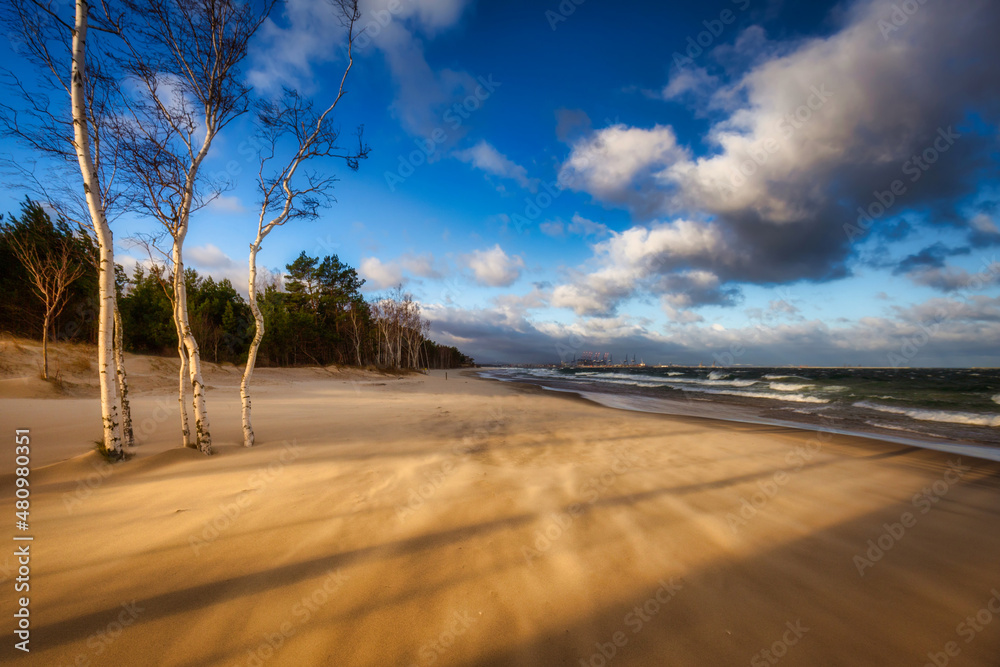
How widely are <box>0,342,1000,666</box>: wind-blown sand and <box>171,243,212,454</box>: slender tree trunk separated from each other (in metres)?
0.29

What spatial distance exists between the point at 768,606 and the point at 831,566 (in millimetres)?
1133

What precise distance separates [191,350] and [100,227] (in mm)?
1904

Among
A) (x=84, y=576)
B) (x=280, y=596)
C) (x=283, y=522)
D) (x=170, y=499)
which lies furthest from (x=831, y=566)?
(x=170, y=499)

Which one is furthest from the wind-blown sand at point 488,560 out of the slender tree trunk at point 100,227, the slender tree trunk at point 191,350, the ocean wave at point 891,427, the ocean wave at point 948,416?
the ocean wave at point 948,416

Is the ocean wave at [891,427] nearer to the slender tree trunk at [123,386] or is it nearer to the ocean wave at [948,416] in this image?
the ocean wave at [948,416]

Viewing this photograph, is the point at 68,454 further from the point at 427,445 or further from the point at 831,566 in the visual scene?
the point at 831,566

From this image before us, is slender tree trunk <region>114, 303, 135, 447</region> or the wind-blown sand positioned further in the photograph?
slender tree trunk <region>114, 303, 135, 447</region>

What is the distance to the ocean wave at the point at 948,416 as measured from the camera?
12391 millimetres

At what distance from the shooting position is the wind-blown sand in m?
2.19

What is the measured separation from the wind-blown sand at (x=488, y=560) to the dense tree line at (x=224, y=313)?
3.65 meters

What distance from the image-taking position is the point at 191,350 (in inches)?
204

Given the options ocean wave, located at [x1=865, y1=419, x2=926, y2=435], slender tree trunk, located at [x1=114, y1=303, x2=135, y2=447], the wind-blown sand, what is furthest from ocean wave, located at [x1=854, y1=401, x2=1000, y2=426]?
slender tree trunk, located at [x1=114, y1=303, x2=135, y2=447]

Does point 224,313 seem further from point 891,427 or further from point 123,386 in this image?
point 891,427

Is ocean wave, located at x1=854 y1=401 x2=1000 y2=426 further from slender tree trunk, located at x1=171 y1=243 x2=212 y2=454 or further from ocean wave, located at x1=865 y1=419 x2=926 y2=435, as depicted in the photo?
slender tree trunk, located at x1=171 y1=243 x2=212 y2=454
